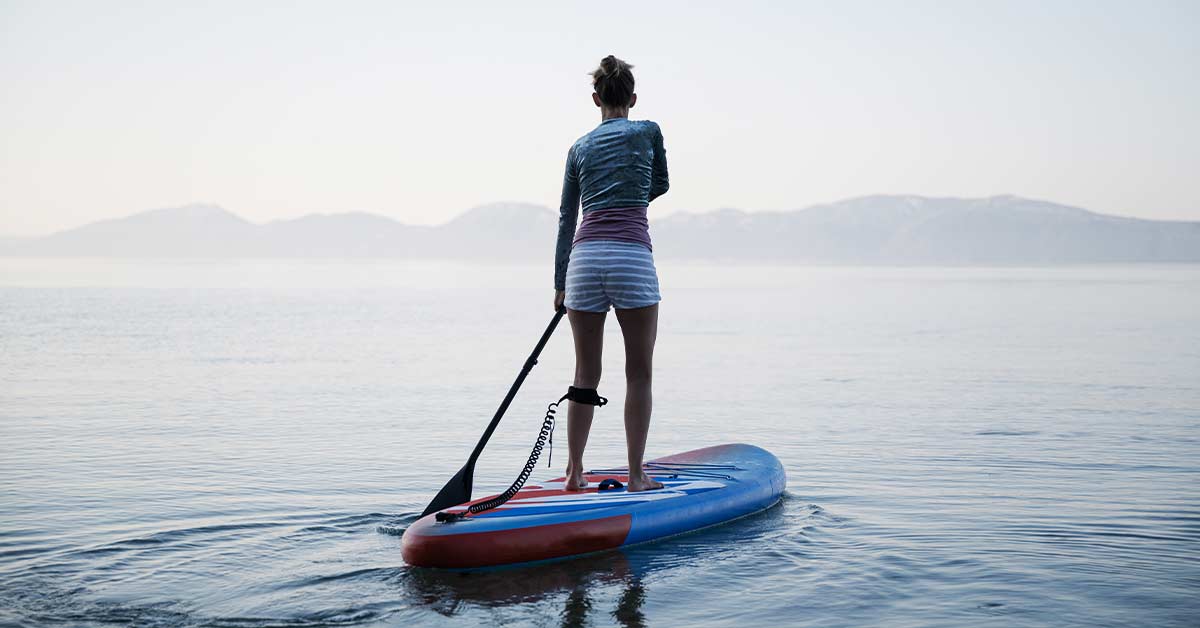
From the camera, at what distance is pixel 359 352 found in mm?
18094

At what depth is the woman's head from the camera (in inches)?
217

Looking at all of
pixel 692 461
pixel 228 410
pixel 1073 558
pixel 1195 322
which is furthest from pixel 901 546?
pixel 1195 322

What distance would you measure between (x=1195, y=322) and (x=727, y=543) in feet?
77.3

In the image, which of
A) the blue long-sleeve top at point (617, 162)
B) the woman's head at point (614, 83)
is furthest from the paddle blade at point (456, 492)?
the woman's head at point (614, 83)

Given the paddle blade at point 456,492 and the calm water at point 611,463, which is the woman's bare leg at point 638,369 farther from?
the paddle blade at point 456,492

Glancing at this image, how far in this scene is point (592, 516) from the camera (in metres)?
5.27

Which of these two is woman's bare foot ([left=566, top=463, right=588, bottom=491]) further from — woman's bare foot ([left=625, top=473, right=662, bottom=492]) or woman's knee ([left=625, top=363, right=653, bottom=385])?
woman's knee ([left=625, top=363, right=653, bottom=385])

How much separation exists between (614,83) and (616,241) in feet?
2.46

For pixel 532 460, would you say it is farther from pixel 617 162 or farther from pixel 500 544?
pixel 617 162

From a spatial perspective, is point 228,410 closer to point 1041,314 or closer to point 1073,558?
point 1073,558

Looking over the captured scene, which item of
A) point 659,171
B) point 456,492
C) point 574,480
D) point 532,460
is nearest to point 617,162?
point 659,171

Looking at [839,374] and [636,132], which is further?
[839,374]

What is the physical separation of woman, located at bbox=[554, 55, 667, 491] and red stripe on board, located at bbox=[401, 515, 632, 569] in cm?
55

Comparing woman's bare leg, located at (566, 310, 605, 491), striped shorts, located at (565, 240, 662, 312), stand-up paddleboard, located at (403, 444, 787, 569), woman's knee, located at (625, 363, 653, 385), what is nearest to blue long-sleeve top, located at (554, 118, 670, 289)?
striped shorts, located at (565, 240, 662, 312)
